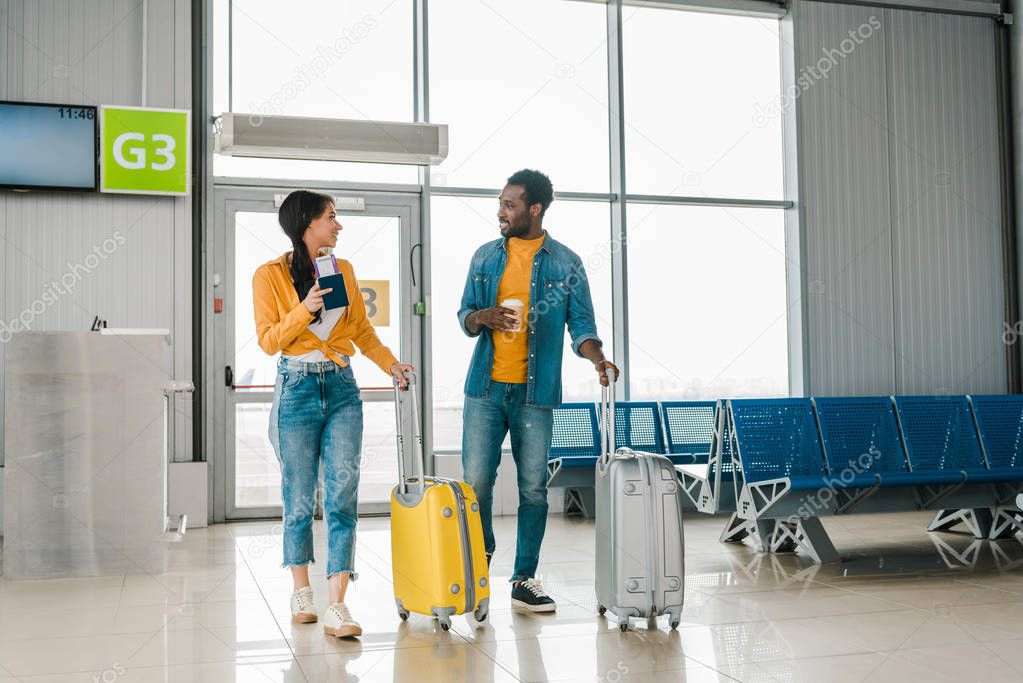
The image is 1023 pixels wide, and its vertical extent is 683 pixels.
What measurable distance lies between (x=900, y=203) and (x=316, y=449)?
6595mm

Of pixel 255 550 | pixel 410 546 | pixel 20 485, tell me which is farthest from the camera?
pixel 255 550

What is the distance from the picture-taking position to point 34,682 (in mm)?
2738

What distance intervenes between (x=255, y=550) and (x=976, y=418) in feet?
13.6

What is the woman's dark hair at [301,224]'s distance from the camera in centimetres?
336

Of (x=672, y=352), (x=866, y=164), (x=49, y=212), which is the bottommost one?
(x=672, y=352)

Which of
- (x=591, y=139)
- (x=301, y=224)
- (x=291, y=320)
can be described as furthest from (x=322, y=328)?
(x=591, y=139)

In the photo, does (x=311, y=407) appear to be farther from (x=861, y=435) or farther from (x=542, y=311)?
(x=861, y=435)

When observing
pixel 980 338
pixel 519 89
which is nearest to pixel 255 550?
pixel 519 89

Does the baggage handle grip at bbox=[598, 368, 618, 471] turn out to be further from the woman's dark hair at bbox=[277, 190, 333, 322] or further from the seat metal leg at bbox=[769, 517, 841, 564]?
the seat metal leg at bbox=[769, 517, 841, 564]

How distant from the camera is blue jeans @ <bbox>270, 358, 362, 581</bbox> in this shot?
128 inches

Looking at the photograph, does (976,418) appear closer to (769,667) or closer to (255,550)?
(769,667)

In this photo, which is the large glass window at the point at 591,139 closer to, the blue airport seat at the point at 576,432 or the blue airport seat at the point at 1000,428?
the blue airport seat at the point at 576,432

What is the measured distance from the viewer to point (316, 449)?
3318mm

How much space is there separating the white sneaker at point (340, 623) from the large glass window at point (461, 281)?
387 centimetres
